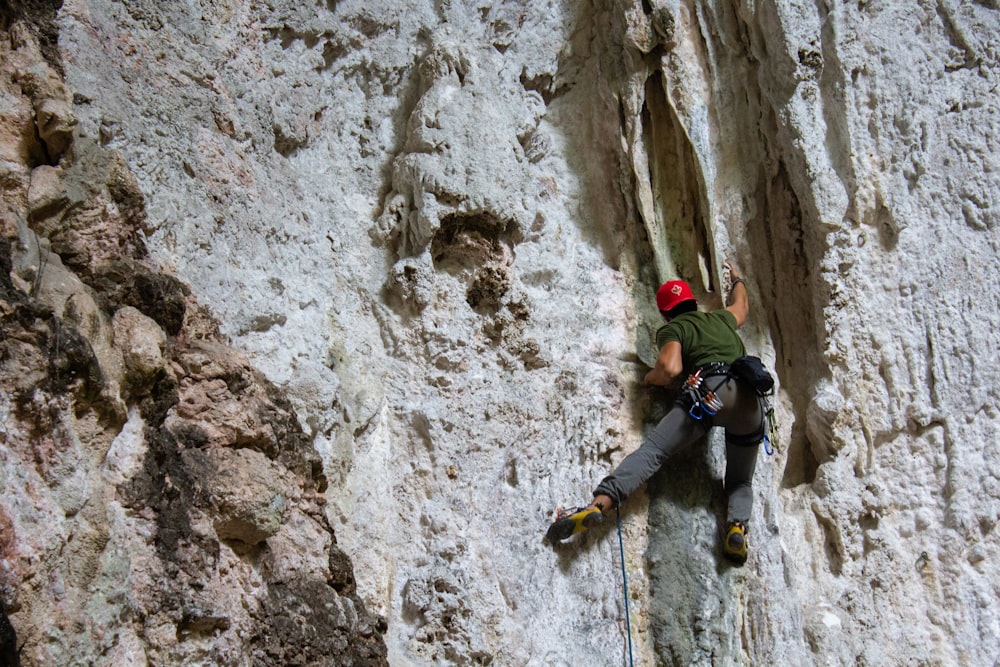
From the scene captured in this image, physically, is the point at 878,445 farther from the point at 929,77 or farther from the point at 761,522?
the point at 929,77

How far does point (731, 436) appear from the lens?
131 inches

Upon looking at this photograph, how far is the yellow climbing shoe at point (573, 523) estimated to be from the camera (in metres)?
3.09

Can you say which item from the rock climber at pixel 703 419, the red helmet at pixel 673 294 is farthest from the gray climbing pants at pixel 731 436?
the red helmet at pixel 673 294

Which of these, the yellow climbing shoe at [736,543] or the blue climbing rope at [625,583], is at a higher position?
the yellow climbing shoe at [736,543]

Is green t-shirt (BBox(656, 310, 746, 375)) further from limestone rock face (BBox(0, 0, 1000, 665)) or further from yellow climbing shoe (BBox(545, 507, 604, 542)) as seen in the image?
yellow climbing shoe (BBox(545, 507, 604, 542))

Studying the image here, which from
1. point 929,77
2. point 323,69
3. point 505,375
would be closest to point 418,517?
point 505,375

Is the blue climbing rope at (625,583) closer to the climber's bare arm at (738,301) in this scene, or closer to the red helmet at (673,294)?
the red helmet at (673,294)

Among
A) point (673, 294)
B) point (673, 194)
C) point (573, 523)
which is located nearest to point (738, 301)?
point (673, 294)

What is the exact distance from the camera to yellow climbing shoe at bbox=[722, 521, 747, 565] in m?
3.21

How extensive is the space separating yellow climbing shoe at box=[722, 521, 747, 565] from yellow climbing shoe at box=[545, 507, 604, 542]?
52cm

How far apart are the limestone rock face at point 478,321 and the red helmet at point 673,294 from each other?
0.61 ft

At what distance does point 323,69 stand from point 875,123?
250cm

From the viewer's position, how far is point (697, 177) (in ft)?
12.3

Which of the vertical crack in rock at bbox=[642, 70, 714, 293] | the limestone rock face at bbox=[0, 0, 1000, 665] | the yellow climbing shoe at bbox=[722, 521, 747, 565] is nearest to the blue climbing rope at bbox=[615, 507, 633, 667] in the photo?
the limestone rock face at bbox=[0, 0, 1000, 665]
